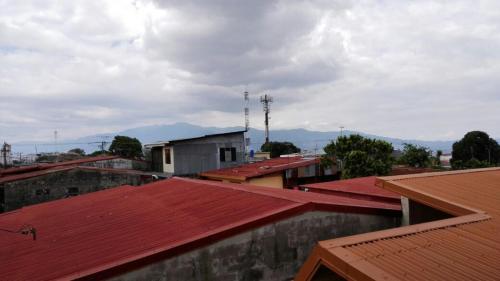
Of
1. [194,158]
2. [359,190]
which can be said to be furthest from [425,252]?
[194,158]

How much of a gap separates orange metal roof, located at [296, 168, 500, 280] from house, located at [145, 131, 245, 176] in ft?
86.4

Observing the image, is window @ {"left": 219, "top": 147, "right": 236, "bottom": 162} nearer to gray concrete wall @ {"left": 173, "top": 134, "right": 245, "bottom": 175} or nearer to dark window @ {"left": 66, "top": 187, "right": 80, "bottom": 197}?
gray concrete wall @ {"left": 173, "top": 134, "right": 245, "bottom": 175}

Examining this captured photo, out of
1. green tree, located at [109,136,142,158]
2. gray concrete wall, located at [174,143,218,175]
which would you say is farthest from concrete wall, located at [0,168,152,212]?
green tree, located at [109,136,142,158]

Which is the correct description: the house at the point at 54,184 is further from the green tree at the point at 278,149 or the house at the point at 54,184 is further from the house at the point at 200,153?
the green tree at the point at 278,149

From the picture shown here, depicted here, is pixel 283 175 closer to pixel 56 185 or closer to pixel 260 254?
pixel 56 185

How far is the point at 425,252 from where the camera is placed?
5.59 metres

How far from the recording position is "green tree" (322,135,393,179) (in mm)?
26016

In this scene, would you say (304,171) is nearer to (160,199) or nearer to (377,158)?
(377,158)

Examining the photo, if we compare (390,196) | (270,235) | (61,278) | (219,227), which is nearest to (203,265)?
(219,227)

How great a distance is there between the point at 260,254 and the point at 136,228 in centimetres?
313

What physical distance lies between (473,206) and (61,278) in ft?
26.4

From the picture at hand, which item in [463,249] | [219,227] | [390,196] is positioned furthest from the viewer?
[390,196]

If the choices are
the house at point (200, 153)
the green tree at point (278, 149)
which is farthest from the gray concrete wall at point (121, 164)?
the green tree at point (278, 149)

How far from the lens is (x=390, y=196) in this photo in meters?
13.1
